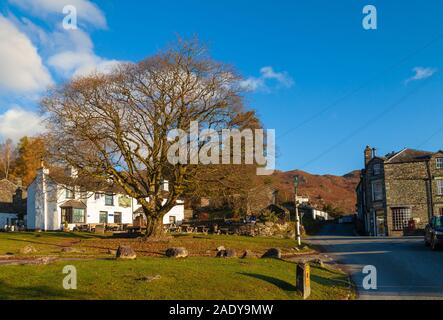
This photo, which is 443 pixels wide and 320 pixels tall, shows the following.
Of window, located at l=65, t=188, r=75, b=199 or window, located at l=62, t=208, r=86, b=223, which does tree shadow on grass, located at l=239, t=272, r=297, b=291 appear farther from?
window, located at l=62, t=208, r=86, b=223

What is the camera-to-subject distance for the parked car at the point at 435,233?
29.4m

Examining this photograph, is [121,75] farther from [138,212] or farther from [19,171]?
[19,171]

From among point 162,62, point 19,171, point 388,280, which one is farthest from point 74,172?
point 19,171

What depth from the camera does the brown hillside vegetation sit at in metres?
110

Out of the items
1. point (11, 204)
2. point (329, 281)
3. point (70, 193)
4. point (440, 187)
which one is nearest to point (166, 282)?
point (329, 281)

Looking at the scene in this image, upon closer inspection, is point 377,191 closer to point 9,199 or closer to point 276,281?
point 276,281

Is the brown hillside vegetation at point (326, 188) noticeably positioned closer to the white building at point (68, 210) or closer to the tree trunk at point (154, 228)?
the white building at point (68, 210)

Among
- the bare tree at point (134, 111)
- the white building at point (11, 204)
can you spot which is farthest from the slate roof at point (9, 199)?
the bare tree at point (134, 111)

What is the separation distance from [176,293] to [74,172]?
2435 cm

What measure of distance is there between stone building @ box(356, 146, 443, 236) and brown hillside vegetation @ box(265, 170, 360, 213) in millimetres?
39836

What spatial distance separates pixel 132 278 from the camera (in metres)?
14.5

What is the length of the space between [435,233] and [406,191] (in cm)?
2805

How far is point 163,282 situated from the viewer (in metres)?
14.1
